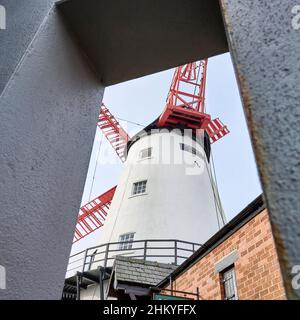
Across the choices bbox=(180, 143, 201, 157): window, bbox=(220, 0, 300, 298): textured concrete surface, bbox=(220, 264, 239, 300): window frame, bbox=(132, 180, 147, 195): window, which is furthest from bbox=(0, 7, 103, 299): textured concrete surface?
bbox=(180, 143, 201, 157): window

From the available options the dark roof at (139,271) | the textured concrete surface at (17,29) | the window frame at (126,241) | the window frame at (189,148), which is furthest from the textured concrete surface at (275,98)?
the window frame at (189,148)

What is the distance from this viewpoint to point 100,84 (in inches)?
58.2

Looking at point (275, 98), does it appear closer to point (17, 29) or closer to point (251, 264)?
point (17, 29)

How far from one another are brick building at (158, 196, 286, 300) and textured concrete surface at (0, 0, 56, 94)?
281 centimetres

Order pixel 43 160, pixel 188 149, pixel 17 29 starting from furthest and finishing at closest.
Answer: pixel 188 149 < pixel 17 29 < pixel 43 160

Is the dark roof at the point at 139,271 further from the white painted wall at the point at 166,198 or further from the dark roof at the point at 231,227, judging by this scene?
the dark roof at the point at 231,227

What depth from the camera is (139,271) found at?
26.0ft

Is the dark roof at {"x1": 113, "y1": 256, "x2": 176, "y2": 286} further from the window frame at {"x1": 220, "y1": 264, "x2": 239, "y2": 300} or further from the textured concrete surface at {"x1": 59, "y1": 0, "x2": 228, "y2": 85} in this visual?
the textured concrete surface at {"x1": 59, "y1": 0, "x2": 228, "y2": 85}

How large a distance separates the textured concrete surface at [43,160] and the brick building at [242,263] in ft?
8.25

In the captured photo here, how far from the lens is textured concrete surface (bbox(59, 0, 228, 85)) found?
1.20 m

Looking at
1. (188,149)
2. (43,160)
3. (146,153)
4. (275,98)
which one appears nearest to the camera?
(275,98)

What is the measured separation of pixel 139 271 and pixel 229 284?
3.62 metres

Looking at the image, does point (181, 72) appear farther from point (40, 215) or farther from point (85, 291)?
point (40, 215)

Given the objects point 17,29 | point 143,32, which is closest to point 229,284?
point 143,32
